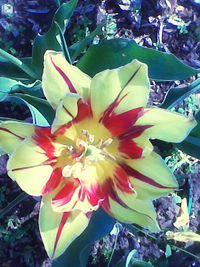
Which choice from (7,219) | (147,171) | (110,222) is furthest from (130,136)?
(7,219)

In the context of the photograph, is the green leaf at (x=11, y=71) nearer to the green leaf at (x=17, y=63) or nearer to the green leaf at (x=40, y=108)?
the green leaf at (x=17, y=63)

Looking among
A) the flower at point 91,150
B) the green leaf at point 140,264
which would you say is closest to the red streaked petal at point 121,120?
the flower at point 91,150

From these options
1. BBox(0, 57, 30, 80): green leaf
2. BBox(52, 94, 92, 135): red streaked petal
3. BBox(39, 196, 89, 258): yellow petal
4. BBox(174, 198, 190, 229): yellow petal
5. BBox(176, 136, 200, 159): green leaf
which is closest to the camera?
BBox(52, 94, 92, 135): red streaked petal

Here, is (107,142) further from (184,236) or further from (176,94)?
(184,236)

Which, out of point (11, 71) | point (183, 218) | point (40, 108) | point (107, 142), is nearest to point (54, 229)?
point (107, 142)

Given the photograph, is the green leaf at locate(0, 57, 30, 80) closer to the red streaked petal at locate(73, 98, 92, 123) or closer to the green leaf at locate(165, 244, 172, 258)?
the red streaked petal at locate(73, 98, 92, 123)

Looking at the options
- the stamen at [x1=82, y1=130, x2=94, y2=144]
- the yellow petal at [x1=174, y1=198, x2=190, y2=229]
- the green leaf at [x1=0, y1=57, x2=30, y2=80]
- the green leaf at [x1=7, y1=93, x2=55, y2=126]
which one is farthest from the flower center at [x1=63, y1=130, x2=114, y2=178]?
the yellow petal at [x1=174, y1=198, x2=190, y2=229]
